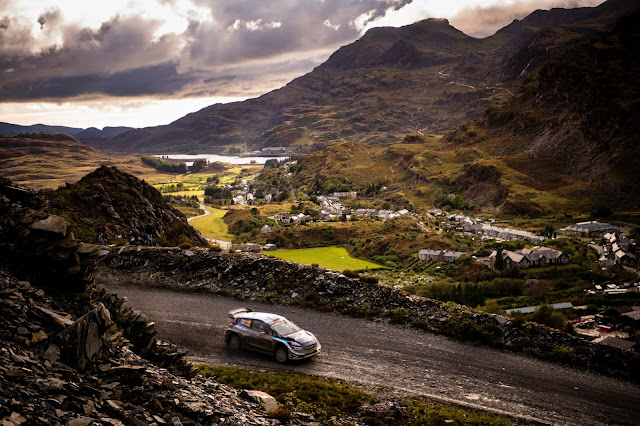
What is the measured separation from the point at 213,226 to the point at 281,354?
118718 millimetres

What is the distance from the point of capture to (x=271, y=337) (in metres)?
17.2

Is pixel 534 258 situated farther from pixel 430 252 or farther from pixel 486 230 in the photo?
pixel 486 230

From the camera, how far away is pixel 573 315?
184 ft

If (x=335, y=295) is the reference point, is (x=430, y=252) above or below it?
below

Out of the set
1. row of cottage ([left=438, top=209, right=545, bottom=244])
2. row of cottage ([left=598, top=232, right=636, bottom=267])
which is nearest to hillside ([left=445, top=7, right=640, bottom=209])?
row of cottage ([left=598, top=232, right=636, bottom=267])

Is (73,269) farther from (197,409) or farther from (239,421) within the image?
(239,421)

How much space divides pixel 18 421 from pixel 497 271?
300ft

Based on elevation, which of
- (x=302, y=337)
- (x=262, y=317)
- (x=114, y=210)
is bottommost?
(x=302, y=337)

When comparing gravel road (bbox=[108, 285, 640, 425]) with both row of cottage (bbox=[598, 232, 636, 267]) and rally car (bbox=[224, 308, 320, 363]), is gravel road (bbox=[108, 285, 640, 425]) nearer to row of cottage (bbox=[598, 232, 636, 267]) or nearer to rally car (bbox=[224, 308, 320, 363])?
rally car (bbox=[224, 308, 320, 363])

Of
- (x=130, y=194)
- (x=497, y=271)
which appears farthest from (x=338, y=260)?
(x=130, y=194)

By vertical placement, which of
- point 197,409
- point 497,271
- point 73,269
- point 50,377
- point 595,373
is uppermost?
point 73,269

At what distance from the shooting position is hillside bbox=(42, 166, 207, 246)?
3542 centimetres

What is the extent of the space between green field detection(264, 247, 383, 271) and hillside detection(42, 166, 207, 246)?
40965 millimetres

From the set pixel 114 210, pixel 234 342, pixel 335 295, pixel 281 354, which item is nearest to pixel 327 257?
pixel 114 210
